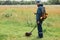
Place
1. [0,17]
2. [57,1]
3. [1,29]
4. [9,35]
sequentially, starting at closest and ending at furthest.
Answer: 1. [9,35]
2. [1,29]
3. [0,17]
4. [57,1]

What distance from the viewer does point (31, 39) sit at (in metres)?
11.8

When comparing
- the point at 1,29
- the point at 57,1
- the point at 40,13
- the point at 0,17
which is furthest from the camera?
the point at 57,1

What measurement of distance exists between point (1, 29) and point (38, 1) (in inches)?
128

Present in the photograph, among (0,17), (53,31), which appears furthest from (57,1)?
(53,31)

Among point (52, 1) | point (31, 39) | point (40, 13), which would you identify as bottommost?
point (52, 1)

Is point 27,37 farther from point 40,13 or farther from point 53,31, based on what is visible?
point 53,31

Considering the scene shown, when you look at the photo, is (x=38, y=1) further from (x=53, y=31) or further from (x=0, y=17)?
(x=0, y=17)

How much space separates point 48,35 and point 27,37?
1218 mm

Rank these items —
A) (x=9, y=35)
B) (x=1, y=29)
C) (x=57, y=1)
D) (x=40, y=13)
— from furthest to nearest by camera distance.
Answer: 1. (x=57, y=1)
2. (x=1, y=29)
3. (x=9, y=35)
4. (x=40, y=13)

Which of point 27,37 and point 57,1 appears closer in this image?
point 27,37

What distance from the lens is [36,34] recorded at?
503 inches

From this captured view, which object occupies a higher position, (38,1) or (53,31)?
(38,1)

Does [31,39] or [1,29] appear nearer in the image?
[31,39]

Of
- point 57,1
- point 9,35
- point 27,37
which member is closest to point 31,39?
point 27,37
